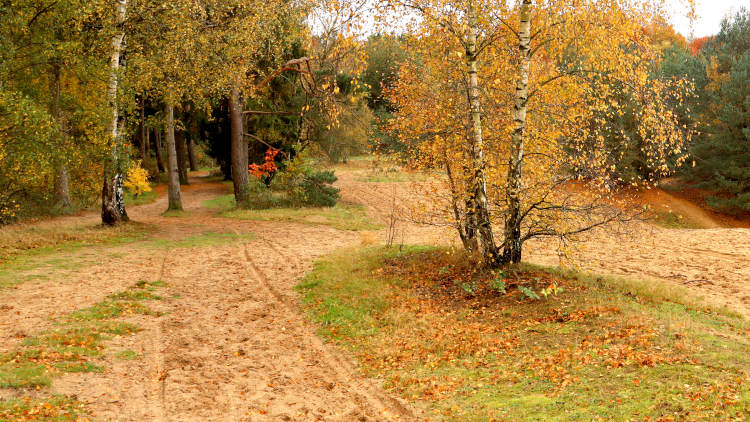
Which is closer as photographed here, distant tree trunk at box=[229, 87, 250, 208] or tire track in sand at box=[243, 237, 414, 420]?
tire track in sand at box=[243, 237, 414, 420]

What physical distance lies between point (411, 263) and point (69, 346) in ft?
23.4

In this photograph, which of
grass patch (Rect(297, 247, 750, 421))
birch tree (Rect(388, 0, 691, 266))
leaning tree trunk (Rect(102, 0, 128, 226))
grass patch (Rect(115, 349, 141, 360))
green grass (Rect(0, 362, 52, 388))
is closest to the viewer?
grass patch (Rect(297, 247, 750, 421))

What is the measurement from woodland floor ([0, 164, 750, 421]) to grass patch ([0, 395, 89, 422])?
0.15m

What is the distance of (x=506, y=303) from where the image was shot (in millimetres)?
9234

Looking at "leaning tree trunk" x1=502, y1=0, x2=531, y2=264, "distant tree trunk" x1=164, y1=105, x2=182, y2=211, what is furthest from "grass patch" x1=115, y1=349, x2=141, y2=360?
"distant tree trunk" x1=164, y1=105, x2=182, y2=211

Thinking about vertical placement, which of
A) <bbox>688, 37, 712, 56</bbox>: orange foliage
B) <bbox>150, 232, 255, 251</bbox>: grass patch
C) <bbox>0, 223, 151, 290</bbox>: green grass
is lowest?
<bbox>150, 232, 255, 251</bbox>: grass patch

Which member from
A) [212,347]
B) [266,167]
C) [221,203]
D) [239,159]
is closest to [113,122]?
[239,159]

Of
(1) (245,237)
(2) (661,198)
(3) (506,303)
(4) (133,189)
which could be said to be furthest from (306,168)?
(2) (661,198)

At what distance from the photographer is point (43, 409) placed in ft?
19.0

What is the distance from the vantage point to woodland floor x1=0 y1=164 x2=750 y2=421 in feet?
21.8

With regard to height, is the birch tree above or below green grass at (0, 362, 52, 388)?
above

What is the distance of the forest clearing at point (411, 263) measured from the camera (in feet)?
21.4

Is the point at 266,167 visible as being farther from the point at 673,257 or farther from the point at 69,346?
the point at 69,346

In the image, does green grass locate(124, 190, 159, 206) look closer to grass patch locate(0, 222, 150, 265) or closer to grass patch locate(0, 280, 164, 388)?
grass patch locate(0, 222, 150, 265)
